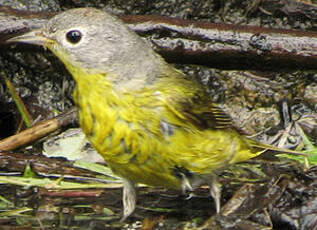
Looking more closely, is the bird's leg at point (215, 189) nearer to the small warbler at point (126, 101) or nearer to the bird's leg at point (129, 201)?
the small warbler at point (126, 101)

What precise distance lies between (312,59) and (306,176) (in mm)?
1649

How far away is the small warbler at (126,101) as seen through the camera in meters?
5.35

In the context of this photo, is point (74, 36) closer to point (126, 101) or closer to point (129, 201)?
point (126, 101)

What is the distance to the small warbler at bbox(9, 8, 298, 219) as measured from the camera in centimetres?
535

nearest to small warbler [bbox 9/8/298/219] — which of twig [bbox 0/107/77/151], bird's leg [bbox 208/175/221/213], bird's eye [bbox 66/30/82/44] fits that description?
bird's eye [bbox 66/30/82/44]

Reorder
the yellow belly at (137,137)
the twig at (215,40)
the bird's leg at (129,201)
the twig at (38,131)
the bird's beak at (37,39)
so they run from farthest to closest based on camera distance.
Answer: the twig at (215,40) < the twig at (38,131) < the bird's leg at (129,201) < the bird's beak at (37,39) < the yellow belly at (137,137)

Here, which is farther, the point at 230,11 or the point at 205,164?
the point at 230,11

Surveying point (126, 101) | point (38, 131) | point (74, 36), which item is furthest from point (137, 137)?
point (38, 131)

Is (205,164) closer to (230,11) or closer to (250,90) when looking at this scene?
(250,90)

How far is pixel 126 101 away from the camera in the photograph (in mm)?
5355

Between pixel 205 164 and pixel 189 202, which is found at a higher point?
pixel 205 164

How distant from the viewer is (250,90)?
25.6 feet

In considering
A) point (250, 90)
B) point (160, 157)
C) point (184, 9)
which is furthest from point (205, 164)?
point (184, 9)

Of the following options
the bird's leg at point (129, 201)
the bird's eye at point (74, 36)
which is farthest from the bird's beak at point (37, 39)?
the bird's leg at point (129, 201)
